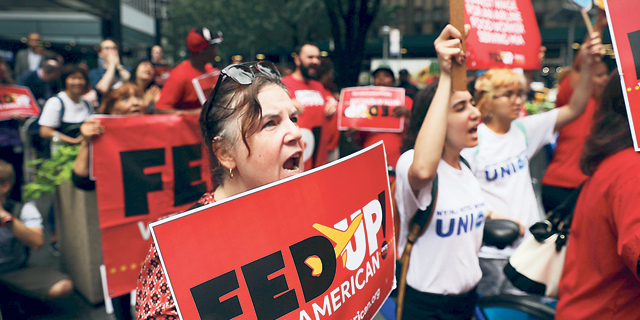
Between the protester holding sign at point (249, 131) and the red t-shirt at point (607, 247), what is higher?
the protester holding sign at point (249, 131)

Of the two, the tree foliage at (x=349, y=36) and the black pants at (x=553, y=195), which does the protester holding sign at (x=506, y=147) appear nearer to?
the black pants at (x=553, y=195)

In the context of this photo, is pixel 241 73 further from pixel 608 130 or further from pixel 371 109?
pixel 371 109

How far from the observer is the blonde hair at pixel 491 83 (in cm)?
336

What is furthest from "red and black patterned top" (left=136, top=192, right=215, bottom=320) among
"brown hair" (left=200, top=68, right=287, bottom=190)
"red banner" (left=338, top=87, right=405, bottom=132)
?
"red banner" (left=338, top=87, right=405, bottom=132)

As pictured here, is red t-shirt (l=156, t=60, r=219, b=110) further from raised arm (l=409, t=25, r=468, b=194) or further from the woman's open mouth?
the woman's open mouth

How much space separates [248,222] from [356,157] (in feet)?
1.56

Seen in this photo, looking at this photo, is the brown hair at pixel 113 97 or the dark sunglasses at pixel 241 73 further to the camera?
the brown hair at pixel 113 97

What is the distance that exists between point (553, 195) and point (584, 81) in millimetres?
1323

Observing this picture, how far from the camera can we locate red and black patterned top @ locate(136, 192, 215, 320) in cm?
130

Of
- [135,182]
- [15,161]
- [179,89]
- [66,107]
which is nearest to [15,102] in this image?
[15,161]

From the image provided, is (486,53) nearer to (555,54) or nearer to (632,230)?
(632,230)

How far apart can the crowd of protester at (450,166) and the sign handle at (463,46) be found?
34 millimetres

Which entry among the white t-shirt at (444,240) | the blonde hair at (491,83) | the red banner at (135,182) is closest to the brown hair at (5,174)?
the red banner at (135,182)

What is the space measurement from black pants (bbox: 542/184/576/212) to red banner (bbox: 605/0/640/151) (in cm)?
275
